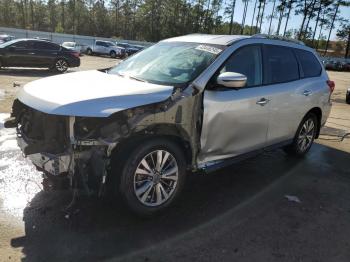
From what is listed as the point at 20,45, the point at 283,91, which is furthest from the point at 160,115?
the point at 20,45

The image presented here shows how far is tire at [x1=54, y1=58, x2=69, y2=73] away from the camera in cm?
1934

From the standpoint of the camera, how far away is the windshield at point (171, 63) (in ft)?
15.1

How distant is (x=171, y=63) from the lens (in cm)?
489

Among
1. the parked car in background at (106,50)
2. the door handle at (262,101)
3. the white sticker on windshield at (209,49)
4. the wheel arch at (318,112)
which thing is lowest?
the parked car in background at (106,50)

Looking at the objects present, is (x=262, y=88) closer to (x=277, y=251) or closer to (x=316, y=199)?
(x=316, y=199)

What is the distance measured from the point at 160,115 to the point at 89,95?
2.31ft

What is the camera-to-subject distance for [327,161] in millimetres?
6953

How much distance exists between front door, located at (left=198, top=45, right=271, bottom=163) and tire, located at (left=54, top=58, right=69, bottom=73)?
15611mm

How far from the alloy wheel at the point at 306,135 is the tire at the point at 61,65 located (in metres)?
14.9

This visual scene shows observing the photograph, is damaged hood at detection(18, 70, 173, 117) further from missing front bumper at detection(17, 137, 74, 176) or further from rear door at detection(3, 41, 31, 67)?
rear door at detection(3, 41, 31, 67)

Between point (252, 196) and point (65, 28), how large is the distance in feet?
272

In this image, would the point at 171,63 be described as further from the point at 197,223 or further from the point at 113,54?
the point at 113,54

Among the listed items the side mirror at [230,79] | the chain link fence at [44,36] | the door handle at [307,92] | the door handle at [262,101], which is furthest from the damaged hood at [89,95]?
the chain link fence at [44,36]

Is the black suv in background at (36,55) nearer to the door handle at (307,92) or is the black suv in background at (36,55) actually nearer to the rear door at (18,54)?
the rear door at (18,54)
